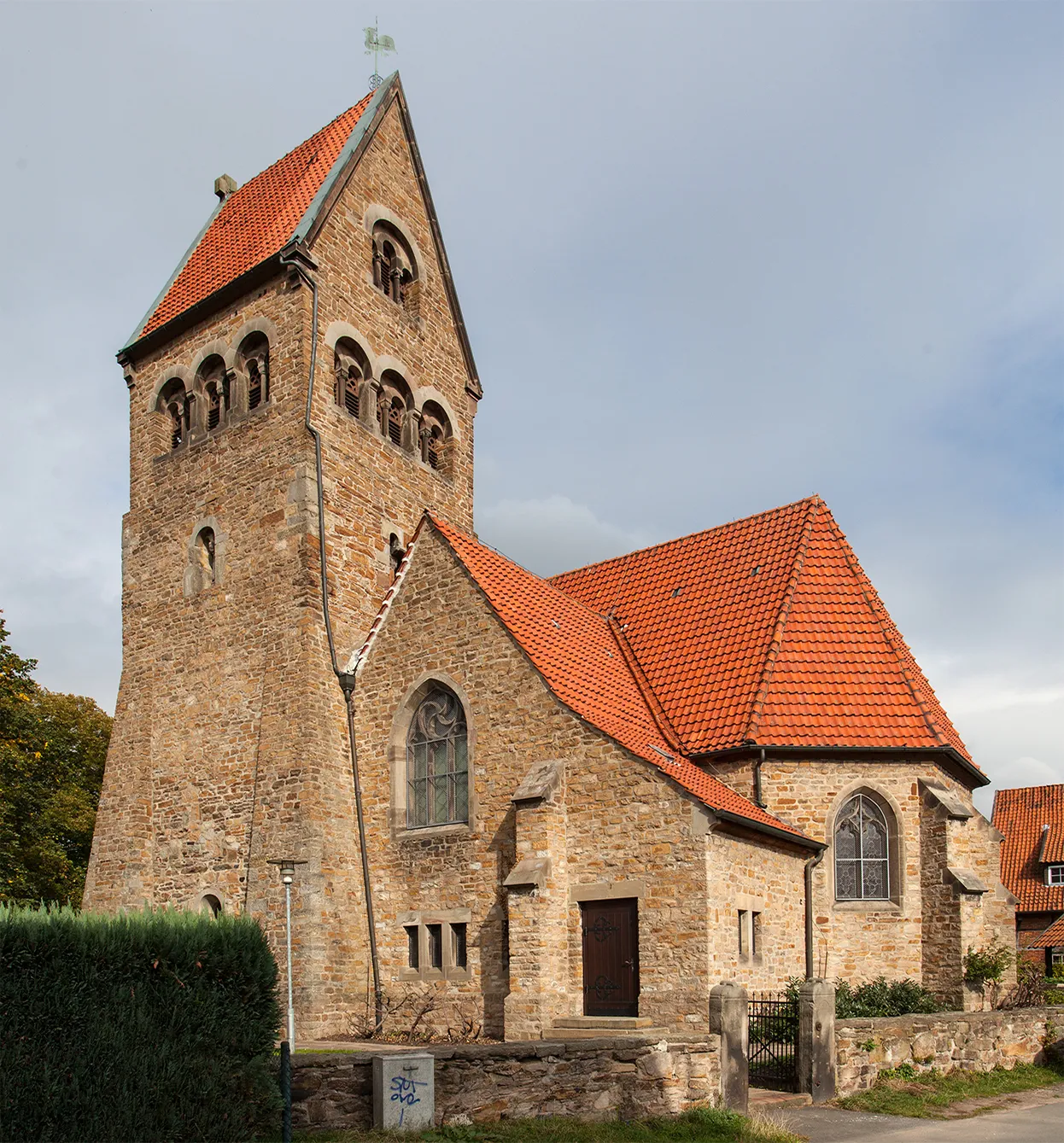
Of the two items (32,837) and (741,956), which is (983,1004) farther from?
(32,837)

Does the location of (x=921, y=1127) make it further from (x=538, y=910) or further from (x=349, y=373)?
(x=349, y=373)

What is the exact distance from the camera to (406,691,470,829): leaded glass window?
1908 centimetres

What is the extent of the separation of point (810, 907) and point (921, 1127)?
5.99m

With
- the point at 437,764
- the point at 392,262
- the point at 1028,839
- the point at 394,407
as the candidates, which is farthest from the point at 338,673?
the point at 1028,839

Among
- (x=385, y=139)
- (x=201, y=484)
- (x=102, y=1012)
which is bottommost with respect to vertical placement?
(x=102, y=1012)

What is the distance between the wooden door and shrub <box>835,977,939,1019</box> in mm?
3239

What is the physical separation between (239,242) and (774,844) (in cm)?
1674

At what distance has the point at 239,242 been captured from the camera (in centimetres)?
2502

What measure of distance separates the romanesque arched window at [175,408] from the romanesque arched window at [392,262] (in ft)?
15.5

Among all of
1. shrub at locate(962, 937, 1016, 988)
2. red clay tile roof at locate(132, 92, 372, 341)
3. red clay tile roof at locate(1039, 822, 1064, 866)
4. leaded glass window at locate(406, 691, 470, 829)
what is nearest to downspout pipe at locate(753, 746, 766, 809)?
shrub at locate(962, 937, 1016, 988)

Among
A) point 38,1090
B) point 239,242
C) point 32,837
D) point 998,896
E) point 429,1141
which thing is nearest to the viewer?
point 38,1090

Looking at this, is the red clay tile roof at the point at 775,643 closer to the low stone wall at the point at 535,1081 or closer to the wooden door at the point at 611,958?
the wooden door at the point at 611,958

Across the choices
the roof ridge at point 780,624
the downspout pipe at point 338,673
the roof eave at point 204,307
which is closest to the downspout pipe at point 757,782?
the roof ridge at point 780,624

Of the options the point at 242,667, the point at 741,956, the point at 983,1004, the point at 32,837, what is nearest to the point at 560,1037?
the point at 741,956
